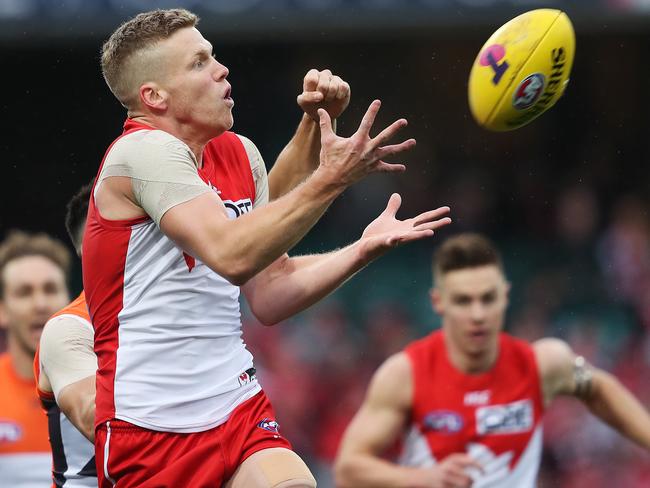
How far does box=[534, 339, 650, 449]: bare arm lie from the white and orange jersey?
2.80 metres

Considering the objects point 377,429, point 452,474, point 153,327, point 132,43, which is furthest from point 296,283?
point 377,429

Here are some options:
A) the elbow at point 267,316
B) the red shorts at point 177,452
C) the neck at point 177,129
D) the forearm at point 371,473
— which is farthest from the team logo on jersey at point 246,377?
the forearm at point 371,473

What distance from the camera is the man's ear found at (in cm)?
420

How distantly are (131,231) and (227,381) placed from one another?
1.97 ft

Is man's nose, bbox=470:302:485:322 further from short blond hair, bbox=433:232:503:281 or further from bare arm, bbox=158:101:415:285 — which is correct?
bare arm, bbox=158:101:415:285

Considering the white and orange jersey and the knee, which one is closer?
the knee

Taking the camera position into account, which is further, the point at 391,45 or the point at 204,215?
the point at 391,45

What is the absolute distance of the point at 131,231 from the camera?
4004mm

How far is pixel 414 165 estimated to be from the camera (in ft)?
46.3

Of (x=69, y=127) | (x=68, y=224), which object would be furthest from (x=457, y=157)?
(x=68, y=224)

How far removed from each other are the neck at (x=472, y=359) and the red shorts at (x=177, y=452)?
304cm

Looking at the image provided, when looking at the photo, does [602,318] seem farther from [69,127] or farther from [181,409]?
[181,409]

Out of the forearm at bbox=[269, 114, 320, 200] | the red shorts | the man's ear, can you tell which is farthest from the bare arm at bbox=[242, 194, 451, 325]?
the man's ear

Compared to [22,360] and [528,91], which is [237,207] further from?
[22,360]
